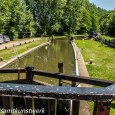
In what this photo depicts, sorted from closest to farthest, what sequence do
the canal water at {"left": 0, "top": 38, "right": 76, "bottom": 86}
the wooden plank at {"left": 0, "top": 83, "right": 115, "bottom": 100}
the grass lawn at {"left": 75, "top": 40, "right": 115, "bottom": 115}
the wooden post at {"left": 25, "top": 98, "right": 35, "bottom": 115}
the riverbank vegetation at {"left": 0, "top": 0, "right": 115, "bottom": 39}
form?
the wooden plank at {"left": 0, "top": 83, "right": 115, "bottom": 100}, the wooden post at {"left": 25, "top": 98, "right": 35, "bottom": 115}, the grass lawn at {"left": 75, "top": 40, "right": 115, "bottom": 115}, the canal water at {"left": 0, "top": 38, "right": 76, "bottom": 86}, the riverbank vegetation at {"left": 0, "top": 0, "right": 115, "bottom": 39}

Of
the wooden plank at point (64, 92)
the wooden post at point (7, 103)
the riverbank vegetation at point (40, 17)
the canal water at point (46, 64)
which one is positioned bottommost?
the canal water at point (46, 64)

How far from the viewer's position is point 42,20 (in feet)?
171

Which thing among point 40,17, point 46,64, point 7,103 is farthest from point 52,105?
point 40,17

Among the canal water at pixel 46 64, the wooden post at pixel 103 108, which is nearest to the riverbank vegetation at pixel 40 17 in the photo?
the canal water at pixel 46 64

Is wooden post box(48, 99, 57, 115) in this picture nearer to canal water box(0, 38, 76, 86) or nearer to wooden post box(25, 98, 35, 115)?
wooden post box(25, 98, 35, 115)

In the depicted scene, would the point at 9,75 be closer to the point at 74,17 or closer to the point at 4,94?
the point at 4,94

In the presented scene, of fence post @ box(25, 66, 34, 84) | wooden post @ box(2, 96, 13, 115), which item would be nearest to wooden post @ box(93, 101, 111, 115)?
wooden post @ box(2, 96, 13, 115)

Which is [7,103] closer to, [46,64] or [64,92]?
[64,92]

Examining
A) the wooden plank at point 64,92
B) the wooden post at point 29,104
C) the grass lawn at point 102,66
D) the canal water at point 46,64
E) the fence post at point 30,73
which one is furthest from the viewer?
the canal water at point 46,64

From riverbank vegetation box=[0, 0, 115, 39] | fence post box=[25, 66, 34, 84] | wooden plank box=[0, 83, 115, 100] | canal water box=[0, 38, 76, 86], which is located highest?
riverbank vegetation box=[0, 0, 115, 39]

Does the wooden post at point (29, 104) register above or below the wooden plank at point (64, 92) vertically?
below

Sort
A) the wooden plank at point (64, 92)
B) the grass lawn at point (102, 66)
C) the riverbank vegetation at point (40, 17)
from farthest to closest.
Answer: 1. the riverbank vegetation at point (40, 17)
2. the grass lawn at point (102, 66)
3. the wooden plank at point (64, 92)

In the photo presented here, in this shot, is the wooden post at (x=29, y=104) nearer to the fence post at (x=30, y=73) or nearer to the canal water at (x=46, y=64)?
the fence post at (x=30, y=73)

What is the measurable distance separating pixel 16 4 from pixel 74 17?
31.1m
